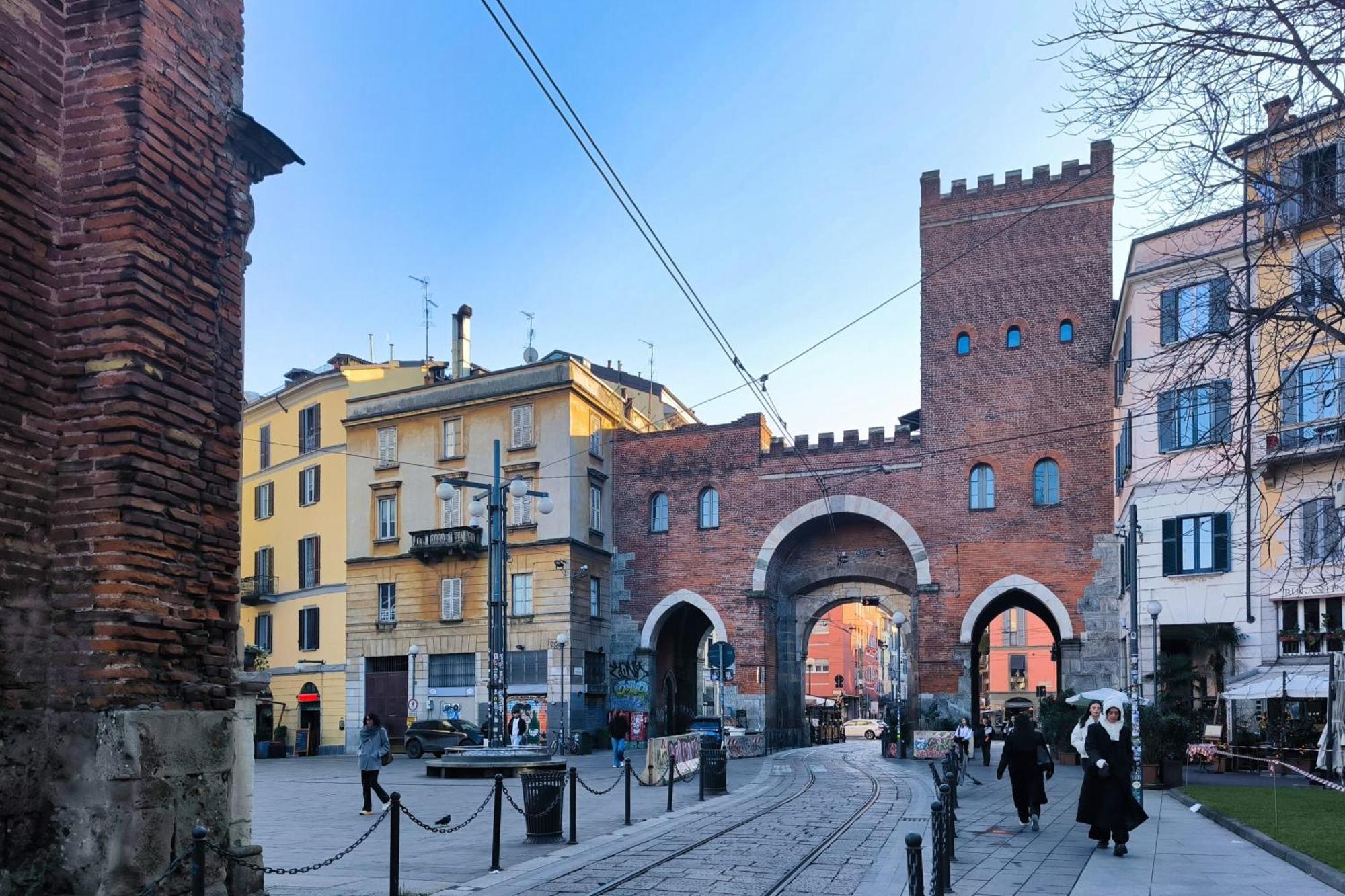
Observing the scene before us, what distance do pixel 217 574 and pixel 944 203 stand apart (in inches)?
1364

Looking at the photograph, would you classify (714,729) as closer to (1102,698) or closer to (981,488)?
(981,488)

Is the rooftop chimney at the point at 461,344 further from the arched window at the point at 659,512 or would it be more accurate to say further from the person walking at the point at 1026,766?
the person walking at the point at 1026,766

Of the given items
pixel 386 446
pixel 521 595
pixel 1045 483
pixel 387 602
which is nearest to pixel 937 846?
pixel 1045 483

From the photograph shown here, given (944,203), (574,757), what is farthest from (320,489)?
(944,203)

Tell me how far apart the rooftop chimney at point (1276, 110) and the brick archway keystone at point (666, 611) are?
3146 cm

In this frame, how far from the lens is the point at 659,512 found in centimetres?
4250

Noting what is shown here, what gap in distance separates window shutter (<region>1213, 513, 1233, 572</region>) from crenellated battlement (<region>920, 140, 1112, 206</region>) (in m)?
13.3

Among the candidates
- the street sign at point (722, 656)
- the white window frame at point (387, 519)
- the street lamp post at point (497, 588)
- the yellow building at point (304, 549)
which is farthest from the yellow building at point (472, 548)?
the street lamp post at point (497, 588)

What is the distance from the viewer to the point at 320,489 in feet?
146

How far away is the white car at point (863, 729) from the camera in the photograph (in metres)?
67.1

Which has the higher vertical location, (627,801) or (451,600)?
(451,600)

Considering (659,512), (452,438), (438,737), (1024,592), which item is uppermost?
(452,438)

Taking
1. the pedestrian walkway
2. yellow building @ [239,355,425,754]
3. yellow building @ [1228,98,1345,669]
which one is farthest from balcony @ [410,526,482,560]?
the pedestrian walkway

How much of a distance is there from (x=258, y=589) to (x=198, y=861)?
40.0 meters
